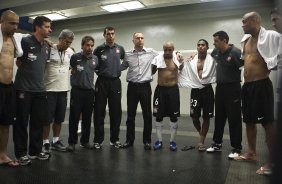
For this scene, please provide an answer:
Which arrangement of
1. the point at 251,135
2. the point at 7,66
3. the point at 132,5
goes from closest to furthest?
the point at 7,66, the point at 251,135, the point at 132,5

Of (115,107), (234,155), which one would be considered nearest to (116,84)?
(115,107)

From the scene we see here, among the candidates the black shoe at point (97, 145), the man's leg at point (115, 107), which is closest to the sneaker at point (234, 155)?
the man's leg at point (115, 107)

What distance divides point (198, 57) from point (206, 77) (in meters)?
0.40

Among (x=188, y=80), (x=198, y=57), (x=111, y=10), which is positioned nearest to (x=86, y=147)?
(x=188, y=80)

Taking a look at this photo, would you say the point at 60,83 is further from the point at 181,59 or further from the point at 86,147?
the point at 181,59

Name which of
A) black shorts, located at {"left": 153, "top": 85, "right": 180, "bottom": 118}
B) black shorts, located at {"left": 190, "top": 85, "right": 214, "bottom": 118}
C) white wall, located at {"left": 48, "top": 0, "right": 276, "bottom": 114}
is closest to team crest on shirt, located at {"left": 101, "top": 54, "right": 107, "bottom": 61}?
black shorts, located at {"left": 153, "top": 85, "right": 180, "bottom": 118}

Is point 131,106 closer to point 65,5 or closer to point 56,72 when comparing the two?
point 56,72

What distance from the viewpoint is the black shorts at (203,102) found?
158 inches

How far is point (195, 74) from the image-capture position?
4.11m

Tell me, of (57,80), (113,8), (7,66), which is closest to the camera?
(7,66)

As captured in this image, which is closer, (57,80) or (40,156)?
(40,156)

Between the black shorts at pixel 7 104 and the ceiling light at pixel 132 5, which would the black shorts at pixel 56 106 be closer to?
the black shorts at pixel 7 104

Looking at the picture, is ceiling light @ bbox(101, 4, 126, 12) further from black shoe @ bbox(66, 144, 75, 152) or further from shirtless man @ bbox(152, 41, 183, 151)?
black shoe @ bbox(66, 144, 75, 152)

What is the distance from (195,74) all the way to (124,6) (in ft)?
14.0
